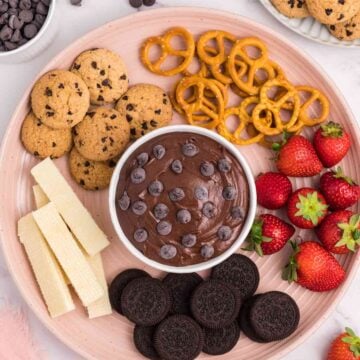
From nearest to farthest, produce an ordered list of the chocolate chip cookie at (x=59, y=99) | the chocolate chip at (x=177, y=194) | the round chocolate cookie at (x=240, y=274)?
1. the chocolate chip at (x=177, y=194)
2. the chocolate chip cookie at (x=59, y=99)
3. the round chocolate cookie at (x=240, y=274)

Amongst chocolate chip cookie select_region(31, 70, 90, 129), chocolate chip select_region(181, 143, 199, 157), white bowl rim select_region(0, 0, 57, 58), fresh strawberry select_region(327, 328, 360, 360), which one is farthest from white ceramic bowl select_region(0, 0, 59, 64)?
fresh strawberry select_region(327, 328, 360, 360)

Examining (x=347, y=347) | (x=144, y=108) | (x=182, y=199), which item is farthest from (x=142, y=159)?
(x=347, y=347)

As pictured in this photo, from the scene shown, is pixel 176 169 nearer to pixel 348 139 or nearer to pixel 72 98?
pixel 72 98

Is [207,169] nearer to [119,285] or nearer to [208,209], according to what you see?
[208,209]

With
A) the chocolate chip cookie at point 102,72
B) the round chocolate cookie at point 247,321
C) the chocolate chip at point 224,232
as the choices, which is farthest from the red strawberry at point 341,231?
the chocolate chip cookie at point 102,72

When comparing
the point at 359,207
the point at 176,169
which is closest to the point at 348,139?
the point at 359,207

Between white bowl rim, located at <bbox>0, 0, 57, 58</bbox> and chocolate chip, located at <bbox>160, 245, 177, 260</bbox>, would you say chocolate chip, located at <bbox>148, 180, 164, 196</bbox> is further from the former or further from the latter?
white bowl rim, located at <bbox>0, 0, 57, 58</bbox>

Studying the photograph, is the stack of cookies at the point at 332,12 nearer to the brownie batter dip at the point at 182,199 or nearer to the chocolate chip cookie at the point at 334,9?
the chocolate chip cookie at the point at 334,9
